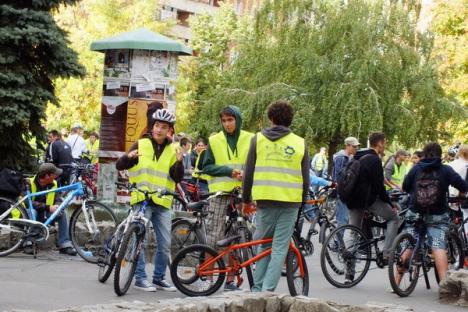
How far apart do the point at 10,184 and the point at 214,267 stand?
164 inches

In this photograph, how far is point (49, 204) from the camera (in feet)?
44.3

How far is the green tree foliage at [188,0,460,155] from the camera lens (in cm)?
3641

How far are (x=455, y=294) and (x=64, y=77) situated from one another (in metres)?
6.34

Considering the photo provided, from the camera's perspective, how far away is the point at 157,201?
1076cm

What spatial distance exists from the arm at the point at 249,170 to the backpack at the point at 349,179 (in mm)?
3011

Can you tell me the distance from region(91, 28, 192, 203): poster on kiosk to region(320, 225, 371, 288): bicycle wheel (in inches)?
176

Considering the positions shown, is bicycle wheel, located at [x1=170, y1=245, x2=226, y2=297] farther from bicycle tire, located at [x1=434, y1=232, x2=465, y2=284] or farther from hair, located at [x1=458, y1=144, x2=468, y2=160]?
hair, located at [x1=458, y1=144, x2=468, y2=160]

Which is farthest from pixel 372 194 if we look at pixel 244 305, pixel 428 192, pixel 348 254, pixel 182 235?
pixel 244 305

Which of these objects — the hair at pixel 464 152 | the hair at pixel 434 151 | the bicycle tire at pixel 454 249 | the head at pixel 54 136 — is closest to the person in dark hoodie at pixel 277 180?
the hair at pixel 434 151

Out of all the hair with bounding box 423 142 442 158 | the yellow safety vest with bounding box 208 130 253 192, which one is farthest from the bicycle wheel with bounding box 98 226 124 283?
the hair with bounding box 423 142 442 158

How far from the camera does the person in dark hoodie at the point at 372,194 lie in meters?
12.6

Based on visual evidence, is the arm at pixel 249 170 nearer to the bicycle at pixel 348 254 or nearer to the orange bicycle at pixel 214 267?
the orange bicycle at pixel 214 267

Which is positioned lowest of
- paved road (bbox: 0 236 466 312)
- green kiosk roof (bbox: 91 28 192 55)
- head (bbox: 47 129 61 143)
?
paved road (bbox: 0 236 466 312)

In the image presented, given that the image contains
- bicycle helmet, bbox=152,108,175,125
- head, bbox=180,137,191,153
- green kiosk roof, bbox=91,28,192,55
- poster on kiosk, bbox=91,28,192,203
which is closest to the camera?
bicycle helmet, bbox=152,108,175,125
